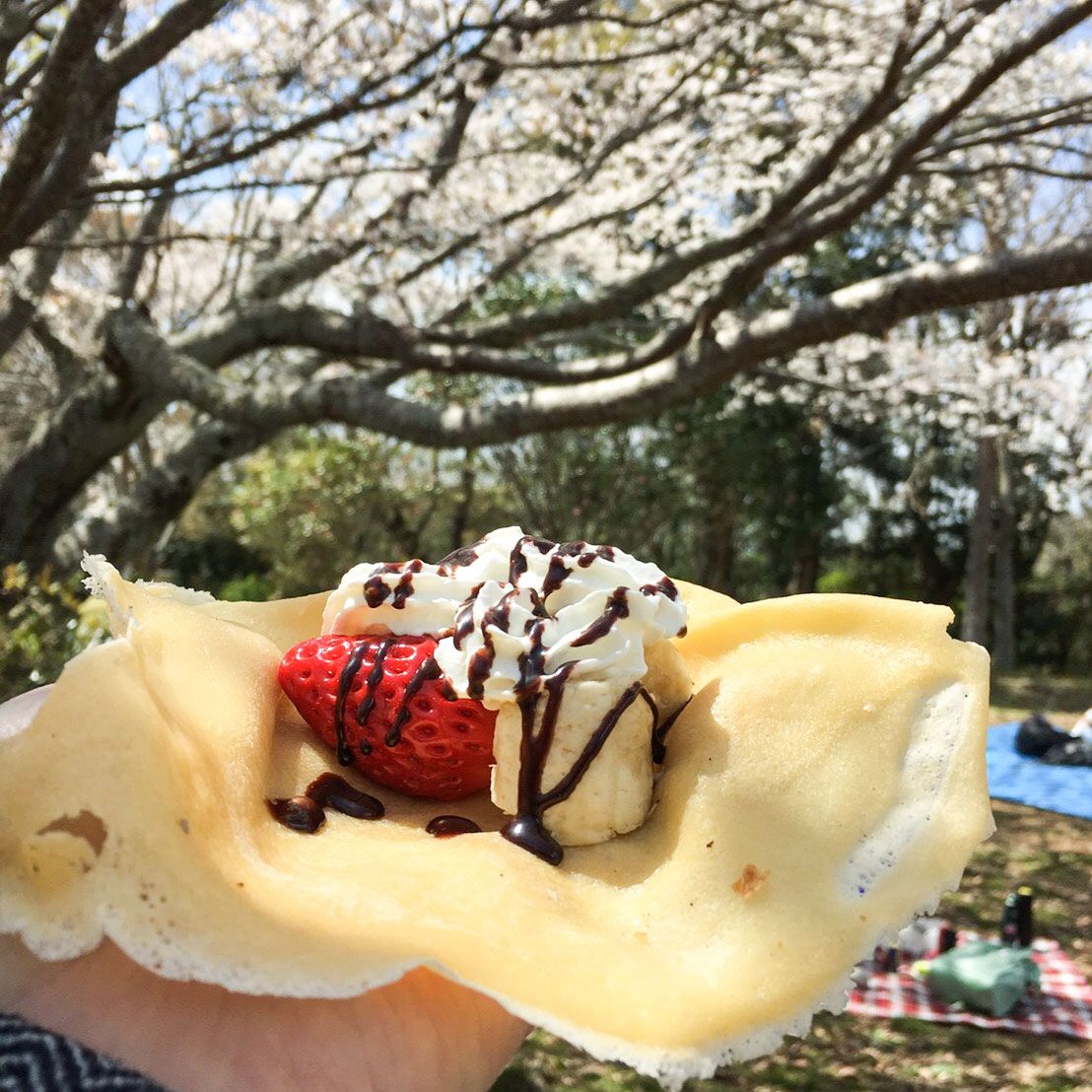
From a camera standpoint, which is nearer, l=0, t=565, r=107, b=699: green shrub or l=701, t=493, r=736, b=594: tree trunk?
l=0, t=565, r=107, b=699: green shrub

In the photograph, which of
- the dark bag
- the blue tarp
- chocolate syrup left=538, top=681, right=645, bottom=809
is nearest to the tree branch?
chocolate syrup left=538, top=681, right=645, bottom=809

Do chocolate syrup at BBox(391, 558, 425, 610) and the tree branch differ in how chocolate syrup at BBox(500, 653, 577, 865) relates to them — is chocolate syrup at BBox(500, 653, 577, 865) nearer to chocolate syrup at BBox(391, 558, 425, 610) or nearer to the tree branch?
chocolate syrup at BBox(391, 558, 425, 610)

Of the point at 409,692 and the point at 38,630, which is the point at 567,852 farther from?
the point at 38,630

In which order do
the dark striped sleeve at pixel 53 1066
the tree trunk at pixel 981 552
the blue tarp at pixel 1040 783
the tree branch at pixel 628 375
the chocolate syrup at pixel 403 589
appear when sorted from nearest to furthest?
the dark striped sleeve at pixel 53 1066, the chocolate syrup at pixel 403 589, the tree branch at pixel 628 375, the blue tarp at pixel 1040 783, the tree trunk at pixel 981 552

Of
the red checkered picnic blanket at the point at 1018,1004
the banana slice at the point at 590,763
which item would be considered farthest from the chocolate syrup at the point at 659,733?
the red checkered picnic blanket at the point at 1018,1004

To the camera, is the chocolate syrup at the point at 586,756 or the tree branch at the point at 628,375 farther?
the tree branch at the point at 628,375

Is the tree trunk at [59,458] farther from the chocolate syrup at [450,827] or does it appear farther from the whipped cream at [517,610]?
the chocolate syrup at [450,827]

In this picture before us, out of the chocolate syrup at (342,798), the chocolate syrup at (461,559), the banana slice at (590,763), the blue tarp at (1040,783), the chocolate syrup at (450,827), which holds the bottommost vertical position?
the blue tarp at (1040,783)
